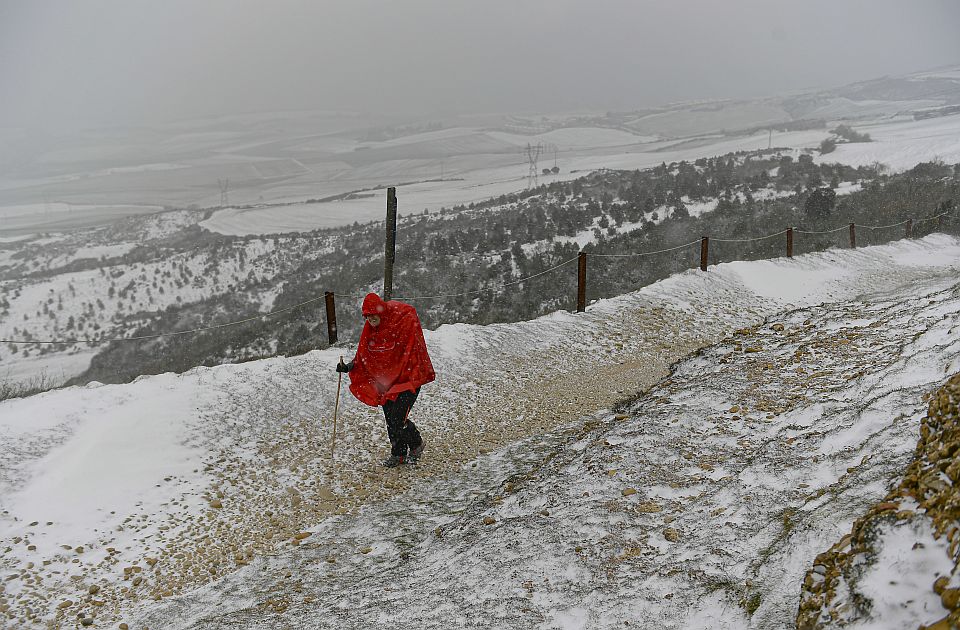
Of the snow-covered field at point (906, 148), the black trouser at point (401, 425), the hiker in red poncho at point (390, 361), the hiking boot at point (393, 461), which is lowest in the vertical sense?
the hiking boot at point (393, 461)

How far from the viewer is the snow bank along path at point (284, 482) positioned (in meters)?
4.33

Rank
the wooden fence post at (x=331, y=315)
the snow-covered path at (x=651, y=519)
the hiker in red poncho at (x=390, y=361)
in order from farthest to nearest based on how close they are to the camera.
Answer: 1. the wooden fence post at (x=331, y=315)
2. the hiker in red poncho at (x=390, y=361)
3. the snow-covered path at (x=651, y=519)

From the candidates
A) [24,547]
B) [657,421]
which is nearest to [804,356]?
[657,421]

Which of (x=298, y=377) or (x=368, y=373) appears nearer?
(x=368, y=373)

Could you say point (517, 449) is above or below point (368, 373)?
below

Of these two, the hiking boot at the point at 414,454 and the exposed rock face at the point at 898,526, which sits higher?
the exposed rock face at the point at 898,526

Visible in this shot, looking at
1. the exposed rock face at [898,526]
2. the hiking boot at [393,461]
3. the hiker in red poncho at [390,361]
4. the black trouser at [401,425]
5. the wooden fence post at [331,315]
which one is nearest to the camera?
the exposed rock face at [898,526]

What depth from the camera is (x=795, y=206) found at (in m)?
29.1

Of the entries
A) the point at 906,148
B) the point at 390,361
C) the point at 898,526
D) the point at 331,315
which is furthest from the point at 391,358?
the point at 906,148

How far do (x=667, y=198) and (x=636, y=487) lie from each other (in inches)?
1267

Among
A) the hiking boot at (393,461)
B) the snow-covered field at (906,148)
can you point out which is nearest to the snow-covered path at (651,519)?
the hiking boot at (393,461)

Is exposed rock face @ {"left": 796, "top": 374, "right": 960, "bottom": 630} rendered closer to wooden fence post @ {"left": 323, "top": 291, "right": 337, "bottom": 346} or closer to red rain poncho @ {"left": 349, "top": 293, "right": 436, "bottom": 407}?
red rain poncho @ {"left": 349, "top": 293, "right": 436, "bottom": 407}

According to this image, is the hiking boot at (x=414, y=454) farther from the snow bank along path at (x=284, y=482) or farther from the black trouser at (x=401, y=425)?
the snow bank along path at (x=284, y=482)

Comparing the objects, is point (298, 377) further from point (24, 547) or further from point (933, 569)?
point (933, 569)
